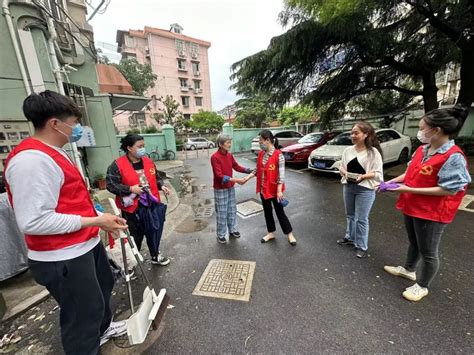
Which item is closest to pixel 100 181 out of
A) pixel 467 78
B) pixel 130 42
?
pixel 467 78

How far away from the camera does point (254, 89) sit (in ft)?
31.4

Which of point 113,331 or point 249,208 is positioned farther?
point 249,208

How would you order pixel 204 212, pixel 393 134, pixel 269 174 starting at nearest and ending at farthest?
1. pixel 269 174
2. pixel 204 212
3. pixel 393 134

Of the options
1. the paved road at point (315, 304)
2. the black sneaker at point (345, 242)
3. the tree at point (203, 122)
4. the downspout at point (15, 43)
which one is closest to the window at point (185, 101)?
the tree at point (203, 122)

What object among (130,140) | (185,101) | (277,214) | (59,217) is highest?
(185,101)

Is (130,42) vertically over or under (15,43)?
over

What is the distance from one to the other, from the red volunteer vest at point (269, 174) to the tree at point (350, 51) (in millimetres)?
4710

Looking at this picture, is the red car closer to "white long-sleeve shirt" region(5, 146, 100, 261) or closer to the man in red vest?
the man in red vest

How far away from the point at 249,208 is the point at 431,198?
332cm

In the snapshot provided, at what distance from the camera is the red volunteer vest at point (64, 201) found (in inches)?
46.4

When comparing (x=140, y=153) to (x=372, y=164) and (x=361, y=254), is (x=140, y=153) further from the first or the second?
(x=361, y=254)

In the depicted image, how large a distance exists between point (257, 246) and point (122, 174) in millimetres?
2099

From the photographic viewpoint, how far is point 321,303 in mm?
2123

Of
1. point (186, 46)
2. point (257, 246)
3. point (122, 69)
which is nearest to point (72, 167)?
point (257, 246)
